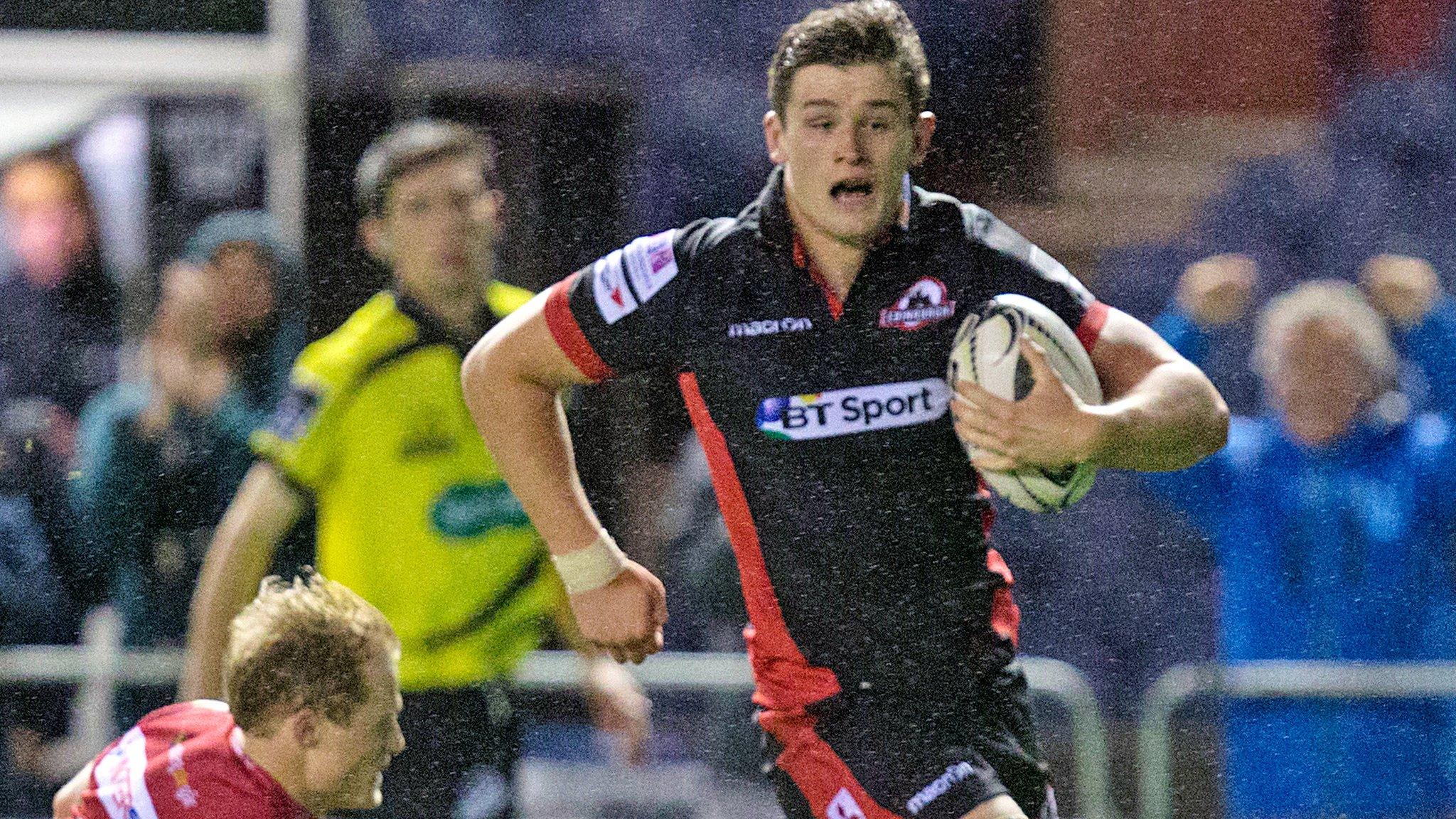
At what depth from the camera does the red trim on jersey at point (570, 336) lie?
3.39 metres

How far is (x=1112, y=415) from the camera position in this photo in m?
2.96

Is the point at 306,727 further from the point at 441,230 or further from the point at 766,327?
the point at 441,230

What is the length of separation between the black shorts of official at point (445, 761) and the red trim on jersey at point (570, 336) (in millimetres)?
1092

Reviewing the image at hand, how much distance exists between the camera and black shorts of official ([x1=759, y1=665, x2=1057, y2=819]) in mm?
3236

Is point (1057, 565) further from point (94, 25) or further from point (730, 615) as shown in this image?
point (94, 25)

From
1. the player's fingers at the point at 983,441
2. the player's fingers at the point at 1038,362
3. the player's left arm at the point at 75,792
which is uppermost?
the player's fingers at the point at 1038,362

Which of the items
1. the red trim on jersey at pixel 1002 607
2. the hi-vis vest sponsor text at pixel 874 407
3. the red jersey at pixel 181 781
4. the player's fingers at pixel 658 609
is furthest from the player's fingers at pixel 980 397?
the red jersey at pixel 181 781

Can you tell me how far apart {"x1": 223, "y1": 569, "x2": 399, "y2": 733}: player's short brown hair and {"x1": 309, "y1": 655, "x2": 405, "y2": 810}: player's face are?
0.02 m

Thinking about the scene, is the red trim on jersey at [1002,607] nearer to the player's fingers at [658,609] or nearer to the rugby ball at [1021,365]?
the rugby ball at [1021,365]

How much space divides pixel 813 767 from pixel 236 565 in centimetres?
152

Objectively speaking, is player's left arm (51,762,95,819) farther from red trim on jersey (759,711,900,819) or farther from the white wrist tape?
red trim on jersey (759,711,900,819)

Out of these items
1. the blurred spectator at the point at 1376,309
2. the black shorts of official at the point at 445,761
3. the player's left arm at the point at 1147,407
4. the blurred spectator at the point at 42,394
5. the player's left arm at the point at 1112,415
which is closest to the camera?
the player's left arm at the point at 1112,415

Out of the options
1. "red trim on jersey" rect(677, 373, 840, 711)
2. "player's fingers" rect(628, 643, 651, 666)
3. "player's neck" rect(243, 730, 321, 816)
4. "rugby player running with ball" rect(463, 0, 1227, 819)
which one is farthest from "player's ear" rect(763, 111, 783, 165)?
"player's neck" rect(243, 730, 321, 816)

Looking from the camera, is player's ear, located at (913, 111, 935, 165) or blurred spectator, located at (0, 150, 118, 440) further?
blurred spectator, located at (0, 150, 118, 440)
